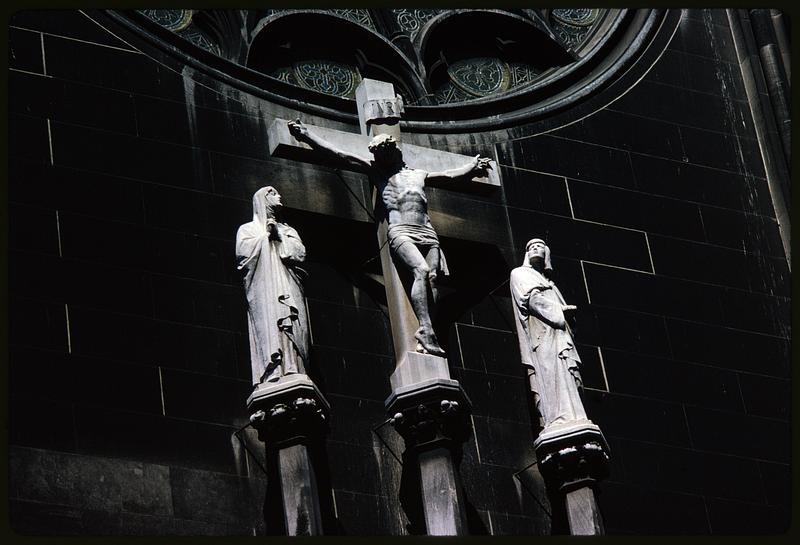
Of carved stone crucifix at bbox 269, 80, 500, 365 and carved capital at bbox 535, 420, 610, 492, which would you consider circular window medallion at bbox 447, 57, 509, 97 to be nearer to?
carved stone crucifix at bbox 269, 80, 500, 365

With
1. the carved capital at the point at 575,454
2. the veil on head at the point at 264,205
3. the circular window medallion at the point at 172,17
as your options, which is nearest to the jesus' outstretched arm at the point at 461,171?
the veil on head at the point at 264,205

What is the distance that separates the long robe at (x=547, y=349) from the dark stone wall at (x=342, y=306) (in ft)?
2.44

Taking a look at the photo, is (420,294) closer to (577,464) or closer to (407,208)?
(407,208)

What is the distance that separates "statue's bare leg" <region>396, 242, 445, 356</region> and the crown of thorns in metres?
0.85

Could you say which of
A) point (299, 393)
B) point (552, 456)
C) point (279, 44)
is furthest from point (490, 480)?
point (279, 44)

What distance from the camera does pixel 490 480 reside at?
1853 centimetres

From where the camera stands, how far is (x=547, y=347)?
18312 millimetres

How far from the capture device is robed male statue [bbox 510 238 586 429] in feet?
59.4

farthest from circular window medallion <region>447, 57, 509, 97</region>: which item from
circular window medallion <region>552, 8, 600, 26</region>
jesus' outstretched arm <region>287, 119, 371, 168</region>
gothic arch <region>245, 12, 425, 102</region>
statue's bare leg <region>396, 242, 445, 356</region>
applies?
statue's bare leg <region>396, 242, 445, 356</region>

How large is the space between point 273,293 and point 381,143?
1.82 metres

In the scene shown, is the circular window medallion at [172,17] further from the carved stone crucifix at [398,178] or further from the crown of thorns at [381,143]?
the crown of thorns at [381,143]

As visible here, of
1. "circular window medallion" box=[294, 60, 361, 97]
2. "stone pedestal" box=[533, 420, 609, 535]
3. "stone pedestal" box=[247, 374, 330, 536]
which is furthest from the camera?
"circular window medallion" box=[294, 60, 361, 97]

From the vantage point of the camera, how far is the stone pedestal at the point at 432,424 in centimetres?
1734

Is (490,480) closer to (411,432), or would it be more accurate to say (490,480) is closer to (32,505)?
(411,432)
